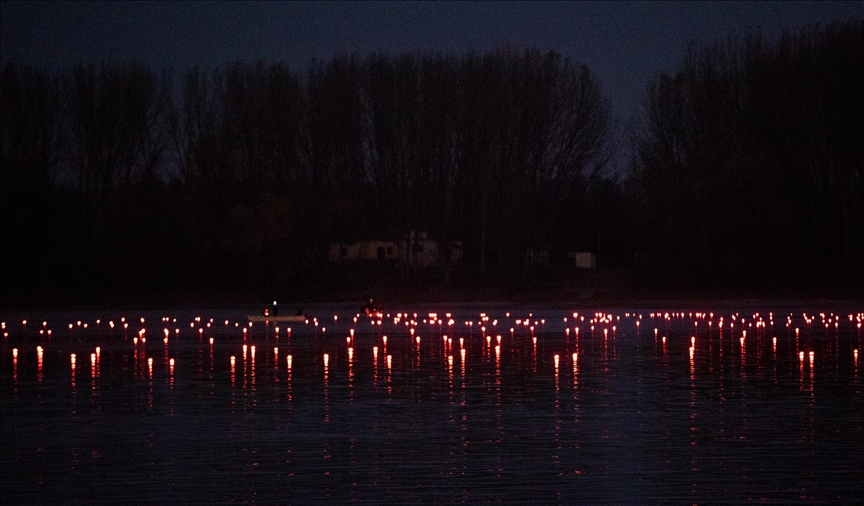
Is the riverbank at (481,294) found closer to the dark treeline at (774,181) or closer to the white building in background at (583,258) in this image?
the dark treeline at (774,181)

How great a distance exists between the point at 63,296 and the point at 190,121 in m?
20.1

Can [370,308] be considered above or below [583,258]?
below

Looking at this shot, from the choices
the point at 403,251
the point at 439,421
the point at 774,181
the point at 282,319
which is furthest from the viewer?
the point at 403,251

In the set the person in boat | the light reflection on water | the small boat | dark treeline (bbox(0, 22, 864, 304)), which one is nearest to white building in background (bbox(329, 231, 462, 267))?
dark treeline (bbox(0, 22, 864, 304))

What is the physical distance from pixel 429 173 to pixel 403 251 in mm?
5687

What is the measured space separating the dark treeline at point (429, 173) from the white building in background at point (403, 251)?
34.9 inches

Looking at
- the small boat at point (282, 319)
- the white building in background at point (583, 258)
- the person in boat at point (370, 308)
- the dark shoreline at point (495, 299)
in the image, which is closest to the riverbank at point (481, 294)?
the dark shoreline at point (495, 299)

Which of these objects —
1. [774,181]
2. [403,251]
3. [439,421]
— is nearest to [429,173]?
[403,251]

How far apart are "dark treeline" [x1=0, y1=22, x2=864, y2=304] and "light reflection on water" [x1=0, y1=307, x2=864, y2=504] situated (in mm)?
34062

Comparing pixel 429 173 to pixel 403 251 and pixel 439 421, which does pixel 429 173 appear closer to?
pixel 403 251

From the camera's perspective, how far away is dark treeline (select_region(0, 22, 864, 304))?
63906mm

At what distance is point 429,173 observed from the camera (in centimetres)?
7869

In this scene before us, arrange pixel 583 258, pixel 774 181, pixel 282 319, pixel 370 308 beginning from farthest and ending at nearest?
pixel 583 258
pixel 774 181
pixel 370 308
pixel 282 319

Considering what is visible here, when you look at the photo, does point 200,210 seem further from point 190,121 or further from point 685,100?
point 685,100
